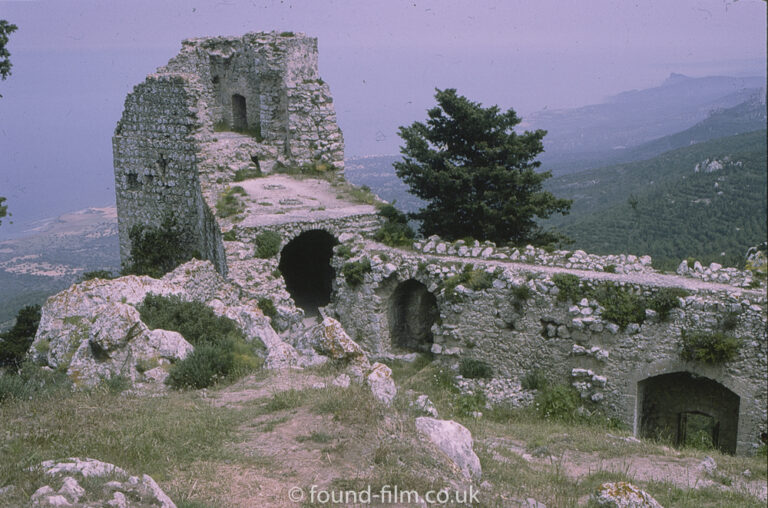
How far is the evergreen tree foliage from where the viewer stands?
58.5ft

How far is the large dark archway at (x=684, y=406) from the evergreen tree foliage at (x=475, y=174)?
6.26 m

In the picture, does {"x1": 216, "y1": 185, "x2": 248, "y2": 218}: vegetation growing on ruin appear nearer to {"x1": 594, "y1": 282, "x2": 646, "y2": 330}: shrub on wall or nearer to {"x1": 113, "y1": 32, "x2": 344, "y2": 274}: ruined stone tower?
{"x1": 113, "y1": 32, "x2": 344, "y2": 274}: ruined stone tower

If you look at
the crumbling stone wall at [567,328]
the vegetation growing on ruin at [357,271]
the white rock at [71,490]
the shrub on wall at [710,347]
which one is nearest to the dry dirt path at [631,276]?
the crumbling stone wall at [567,328]

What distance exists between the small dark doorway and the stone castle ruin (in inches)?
1.9

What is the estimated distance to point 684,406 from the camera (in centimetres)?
1320

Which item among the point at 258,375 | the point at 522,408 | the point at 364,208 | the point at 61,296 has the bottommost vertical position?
the point at 522,408

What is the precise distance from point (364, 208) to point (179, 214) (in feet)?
18.5

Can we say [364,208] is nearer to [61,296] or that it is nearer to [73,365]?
[61,296]

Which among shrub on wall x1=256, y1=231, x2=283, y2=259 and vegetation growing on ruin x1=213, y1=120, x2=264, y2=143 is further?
vegetation growing on ruin x1=213, y1=120, x2=264, y2=143

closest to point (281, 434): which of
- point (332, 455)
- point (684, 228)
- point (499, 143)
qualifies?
point (332, 455)

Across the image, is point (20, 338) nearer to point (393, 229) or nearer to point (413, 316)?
point (393, 229)

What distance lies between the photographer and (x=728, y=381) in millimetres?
11578

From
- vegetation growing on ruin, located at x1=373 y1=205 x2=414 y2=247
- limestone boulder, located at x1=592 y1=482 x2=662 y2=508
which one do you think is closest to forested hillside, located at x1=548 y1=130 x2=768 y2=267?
vegetation growing on ruin, located at x1=373 y1=205 x2=414 y2=247

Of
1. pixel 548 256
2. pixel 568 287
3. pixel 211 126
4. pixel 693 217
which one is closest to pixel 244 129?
pixel 211 126
